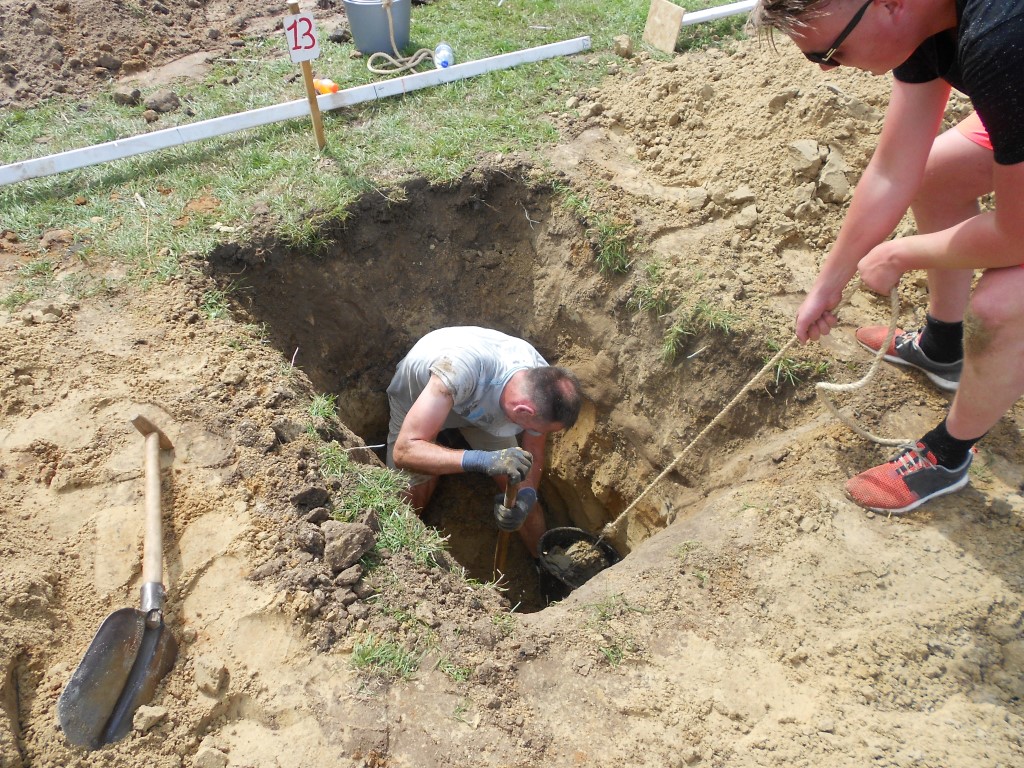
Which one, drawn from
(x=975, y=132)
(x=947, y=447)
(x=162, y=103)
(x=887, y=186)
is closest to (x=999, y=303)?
(x=887, y=186)

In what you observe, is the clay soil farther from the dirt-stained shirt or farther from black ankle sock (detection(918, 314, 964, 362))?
the dirt-stained shirt

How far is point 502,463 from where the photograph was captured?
9.65 ft

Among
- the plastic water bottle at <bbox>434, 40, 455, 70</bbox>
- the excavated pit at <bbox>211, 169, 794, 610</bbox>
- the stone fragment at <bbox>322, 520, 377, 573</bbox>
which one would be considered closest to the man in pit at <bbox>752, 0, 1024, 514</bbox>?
the excavated pit at <bbox>211, 169, 794, 610</bbox>

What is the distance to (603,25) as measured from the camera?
527 cm

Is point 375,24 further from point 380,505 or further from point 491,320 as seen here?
point 380,505

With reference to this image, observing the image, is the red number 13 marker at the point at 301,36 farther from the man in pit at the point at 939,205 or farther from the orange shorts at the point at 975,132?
the orange shorts at the point at 975,132

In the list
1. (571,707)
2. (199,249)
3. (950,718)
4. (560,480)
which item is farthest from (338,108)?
(950,718)

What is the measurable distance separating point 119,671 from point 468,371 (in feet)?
5.76

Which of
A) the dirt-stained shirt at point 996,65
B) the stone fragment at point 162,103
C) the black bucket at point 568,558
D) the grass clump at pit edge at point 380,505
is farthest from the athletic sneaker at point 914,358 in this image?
the stone fragment at point 162,103

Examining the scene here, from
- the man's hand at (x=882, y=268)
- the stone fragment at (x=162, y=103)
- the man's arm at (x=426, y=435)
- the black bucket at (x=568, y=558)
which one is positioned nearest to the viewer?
the man's hand at (x=882, y=268)

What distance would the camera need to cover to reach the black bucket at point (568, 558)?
3646 mm

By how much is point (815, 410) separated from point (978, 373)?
84 centimetres

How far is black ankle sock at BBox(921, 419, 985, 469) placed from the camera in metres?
2.40

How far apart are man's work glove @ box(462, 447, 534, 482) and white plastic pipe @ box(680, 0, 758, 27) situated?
3.63 metres
